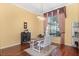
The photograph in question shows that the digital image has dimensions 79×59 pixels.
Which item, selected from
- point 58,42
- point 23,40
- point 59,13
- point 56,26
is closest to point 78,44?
point 58,42

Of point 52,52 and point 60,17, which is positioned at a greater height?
point 60,17

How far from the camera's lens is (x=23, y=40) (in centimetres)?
211

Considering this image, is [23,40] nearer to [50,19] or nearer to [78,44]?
[50,19]

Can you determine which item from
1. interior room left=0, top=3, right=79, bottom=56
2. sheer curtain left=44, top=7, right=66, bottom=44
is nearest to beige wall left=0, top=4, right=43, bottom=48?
interior room left=0, top=3, right=79, bottom=56

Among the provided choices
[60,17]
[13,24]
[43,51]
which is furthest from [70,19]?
[13,24]

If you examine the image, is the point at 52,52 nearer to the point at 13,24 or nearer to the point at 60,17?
the point at 60,17

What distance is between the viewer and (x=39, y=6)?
2119mm

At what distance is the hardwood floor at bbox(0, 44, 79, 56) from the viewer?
2043 mm

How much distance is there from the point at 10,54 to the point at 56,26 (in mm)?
966

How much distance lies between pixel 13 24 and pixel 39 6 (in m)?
0.57

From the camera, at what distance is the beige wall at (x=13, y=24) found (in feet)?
6.64

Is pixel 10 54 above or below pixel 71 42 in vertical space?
below

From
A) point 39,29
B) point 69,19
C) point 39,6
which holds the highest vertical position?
point 39,6

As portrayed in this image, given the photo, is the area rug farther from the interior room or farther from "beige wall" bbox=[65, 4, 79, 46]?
"beige wall" bbox=[65, 4, 79, 46]
